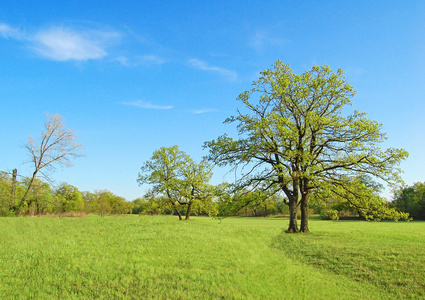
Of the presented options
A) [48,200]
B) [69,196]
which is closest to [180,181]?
[48,200]

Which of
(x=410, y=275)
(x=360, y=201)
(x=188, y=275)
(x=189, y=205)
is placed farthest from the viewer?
(x=189, y=205)

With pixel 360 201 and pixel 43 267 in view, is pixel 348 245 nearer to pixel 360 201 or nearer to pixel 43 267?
pixel 360 201

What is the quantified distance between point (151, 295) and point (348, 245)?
12200 millimetres

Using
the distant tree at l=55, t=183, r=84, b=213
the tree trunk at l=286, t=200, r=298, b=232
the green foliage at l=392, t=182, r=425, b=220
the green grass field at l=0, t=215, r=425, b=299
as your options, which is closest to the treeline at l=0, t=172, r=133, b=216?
the distant tree at l=55, t=183, r=84, b=213

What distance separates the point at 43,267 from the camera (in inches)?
407

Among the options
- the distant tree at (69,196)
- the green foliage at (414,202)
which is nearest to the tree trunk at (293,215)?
the green foliage at (414,202)

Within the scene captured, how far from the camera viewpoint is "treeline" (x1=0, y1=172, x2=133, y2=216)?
131 ft

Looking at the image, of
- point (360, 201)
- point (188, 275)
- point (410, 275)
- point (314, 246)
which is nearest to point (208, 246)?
point (188, 275)

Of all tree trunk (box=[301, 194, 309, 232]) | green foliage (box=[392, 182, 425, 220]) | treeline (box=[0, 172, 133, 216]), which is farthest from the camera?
green foliage (box=[392, 182, 425, 220])

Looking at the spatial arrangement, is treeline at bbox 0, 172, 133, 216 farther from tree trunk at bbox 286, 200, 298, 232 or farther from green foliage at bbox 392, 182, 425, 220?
green foliage at bbox 392, 182, 425, 220

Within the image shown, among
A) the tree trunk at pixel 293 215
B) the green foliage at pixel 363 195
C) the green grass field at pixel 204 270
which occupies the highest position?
the green foliage at pixel 363 195

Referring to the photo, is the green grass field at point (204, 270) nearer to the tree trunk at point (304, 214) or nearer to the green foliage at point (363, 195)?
the green foliage at point (363, 195)

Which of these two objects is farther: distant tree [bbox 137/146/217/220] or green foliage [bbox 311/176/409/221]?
distant tree [bbox 137/146/217/220]

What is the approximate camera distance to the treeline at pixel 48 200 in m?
39.9
